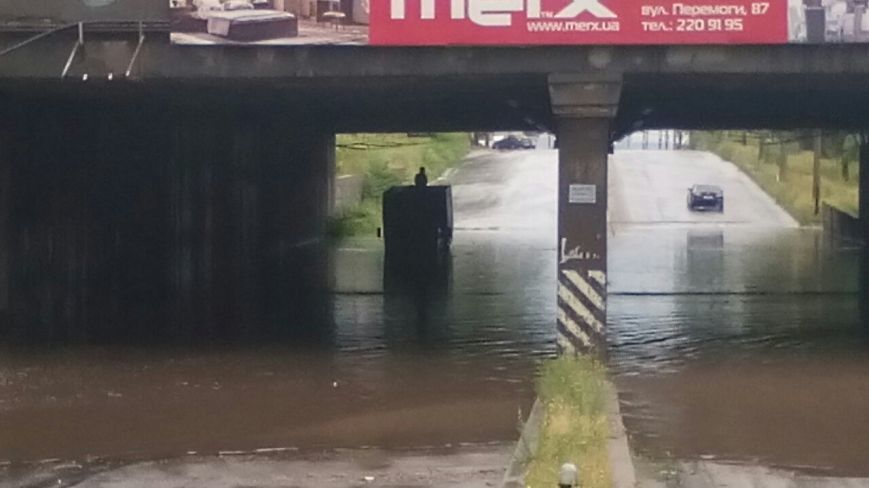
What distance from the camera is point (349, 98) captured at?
26188 millimetres

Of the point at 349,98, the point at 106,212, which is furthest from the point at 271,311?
the point at 349,98

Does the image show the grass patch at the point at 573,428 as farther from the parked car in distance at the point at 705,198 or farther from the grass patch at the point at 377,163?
the parked car in distance at the point at 705,198

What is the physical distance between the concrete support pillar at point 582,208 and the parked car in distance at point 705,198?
51.1m

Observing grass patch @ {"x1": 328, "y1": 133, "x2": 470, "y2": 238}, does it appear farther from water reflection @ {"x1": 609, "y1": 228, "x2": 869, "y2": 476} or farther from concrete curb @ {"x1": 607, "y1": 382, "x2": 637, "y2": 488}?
concrete curb @ {"x1": 607, "y1": 382, "x2": 637, "y2": 488}

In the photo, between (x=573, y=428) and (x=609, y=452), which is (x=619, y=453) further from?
(x=573, y=428)

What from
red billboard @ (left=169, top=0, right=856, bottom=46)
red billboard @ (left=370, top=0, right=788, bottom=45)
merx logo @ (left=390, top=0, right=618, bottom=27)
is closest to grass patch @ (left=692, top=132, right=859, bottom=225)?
red billboard @ (left=169, top=0, right=856, bottom=46)

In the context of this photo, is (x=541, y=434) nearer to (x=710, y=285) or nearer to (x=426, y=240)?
(x=710, y=285)

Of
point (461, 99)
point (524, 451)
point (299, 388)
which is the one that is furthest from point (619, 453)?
point (461, 99)

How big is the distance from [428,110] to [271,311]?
5.01 m

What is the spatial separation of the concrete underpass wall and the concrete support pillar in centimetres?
728

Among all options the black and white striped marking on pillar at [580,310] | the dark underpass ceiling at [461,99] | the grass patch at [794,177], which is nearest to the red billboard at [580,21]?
the dark underpass ceiling at [461,99]

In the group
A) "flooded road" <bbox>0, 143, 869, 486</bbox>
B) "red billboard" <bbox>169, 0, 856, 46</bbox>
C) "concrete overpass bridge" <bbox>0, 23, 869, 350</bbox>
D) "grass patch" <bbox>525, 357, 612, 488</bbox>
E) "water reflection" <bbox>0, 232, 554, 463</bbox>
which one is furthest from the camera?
"concrete overpass bridge" <bbox>0, 23, 869, 350</bbox>

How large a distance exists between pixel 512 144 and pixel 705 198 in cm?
3459

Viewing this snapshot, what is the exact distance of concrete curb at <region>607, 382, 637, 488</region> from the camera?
1249 cm
